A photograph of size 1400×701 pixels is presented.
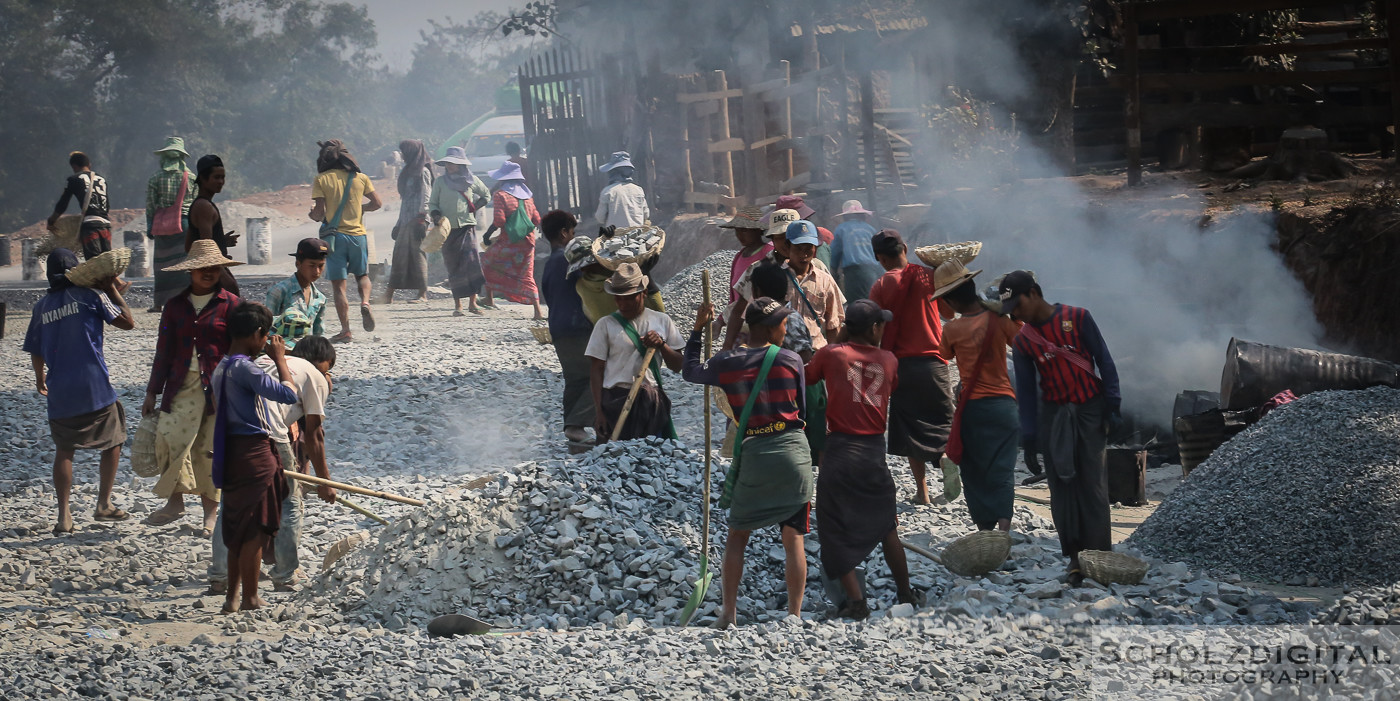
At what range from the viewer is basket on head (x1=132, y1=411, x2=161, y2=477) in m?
6.28

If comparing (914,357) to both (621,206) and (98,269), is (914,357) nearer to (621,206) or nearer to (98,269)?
(98,269)

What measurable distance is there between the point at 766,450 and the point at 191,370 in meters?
3.20

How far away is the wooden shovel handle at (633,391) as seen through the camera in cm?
606

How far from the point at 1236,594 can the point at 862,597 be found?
1614mm

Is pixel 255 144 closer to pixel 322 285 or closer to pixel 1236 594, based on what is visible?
pixel 322 285

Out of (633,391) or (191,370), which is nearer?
(633,391)

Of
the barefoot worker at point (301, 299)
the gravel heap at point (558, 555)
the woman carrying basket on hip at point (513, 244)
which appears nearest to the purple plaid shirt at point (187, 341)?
the barefoot worker at point (301, 299)

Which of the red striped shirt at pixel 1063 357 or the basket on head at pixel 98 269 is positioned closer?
the red striped shirt at pixel 1063 357

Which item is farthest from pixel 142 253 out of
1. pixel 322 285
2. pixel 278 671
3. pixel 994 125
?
pixel 278 671

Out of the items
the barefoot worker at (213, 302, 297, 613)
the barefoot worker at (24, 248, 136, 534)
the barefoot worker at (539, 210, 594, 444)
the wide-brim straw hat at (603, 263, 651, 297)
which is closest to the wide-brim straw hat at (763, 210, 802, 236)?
the wide-brim straw hat at (603, 263, 651, 297)

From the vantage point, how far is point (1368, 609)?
4.21 m

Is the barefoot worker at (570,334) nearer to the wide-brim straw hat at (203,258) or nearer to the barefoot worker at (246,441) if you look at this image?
the wide-brim straw hat at (203,258)

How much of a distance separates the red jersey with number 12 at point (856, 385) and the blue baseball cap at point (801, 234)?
1592mm

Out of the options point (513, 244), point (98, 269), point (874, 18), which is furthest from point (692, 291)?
point (874, 18)
